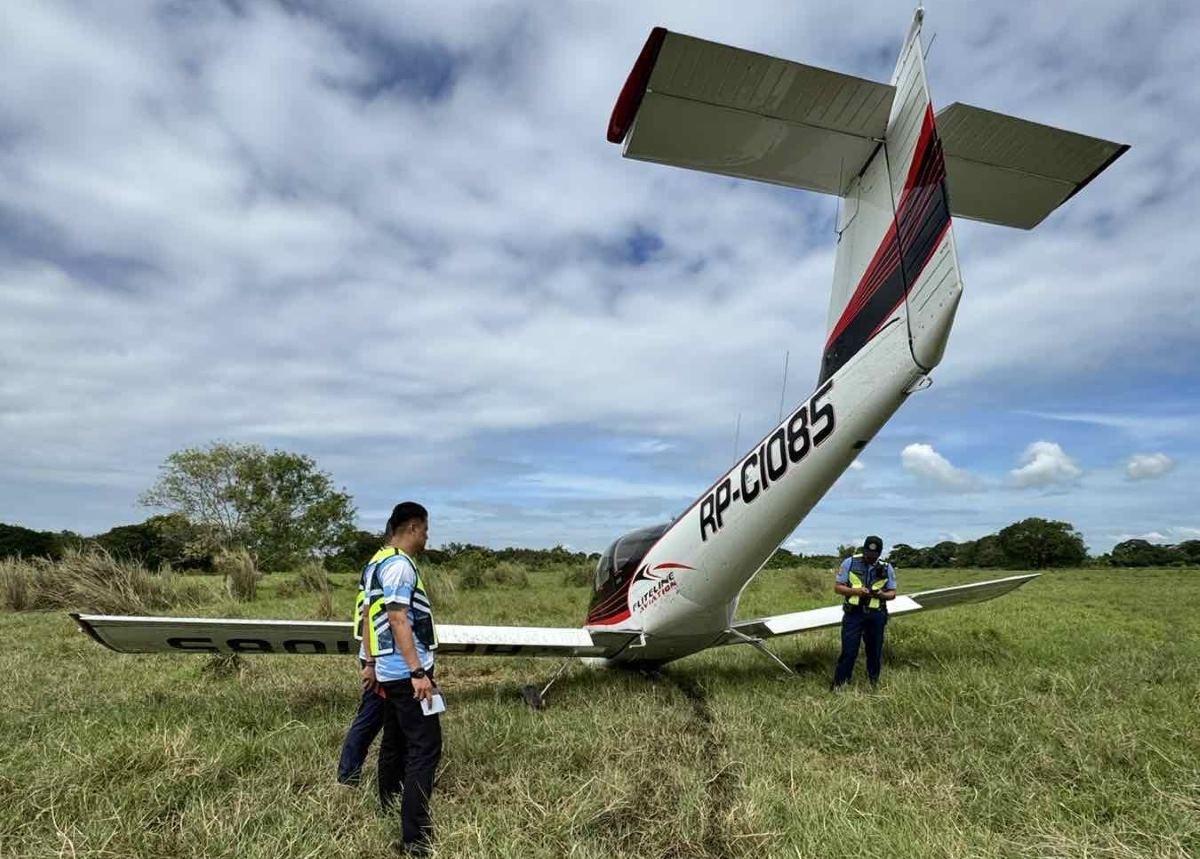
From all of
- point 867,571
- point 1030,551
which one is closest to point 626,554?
point 867,571

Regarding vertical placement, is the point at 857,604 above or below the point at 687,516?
below

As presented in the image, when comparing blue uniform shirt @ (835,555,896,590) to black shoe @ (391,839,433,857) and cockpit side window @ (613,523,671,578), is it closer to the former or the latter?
cockpit side window @ (613,523,671,578)

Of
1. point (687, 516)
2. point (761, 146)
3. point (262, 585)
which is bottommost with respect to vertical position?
point (262, 585)

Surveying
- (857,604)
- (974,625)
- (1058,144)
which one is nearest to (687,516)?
(857,604)

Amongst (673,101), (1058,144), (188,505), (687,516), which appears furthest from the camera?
(188,505)

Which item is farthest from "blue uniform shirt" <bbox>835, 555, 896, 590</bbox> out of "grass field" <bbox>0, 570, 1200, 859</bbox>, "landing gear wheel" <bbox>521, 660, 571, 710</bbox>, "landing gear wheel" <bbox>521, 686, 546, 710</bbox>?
"landing gear wheel" <bbox>521, 686, 546, 710</bbox>

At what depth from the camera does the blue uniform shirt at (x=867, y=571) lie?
291 inches

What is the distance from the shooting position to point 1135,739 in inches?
165

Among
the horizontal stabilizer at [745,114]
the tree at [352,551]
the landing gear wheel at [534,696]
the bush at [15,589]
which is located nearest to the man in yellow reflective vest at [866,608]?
the landing gear wheel at [534,696]

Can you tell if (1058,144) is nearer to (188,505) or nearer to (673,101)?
(673,101)

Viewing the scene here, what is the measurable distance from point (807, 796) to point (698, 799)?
615 millimetres

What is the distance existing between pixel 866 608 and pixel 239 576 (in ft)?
54.5

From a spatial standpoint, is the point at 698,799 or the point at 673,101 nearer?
the point at 698,799

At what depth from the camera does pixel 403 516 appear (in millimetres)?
3971
